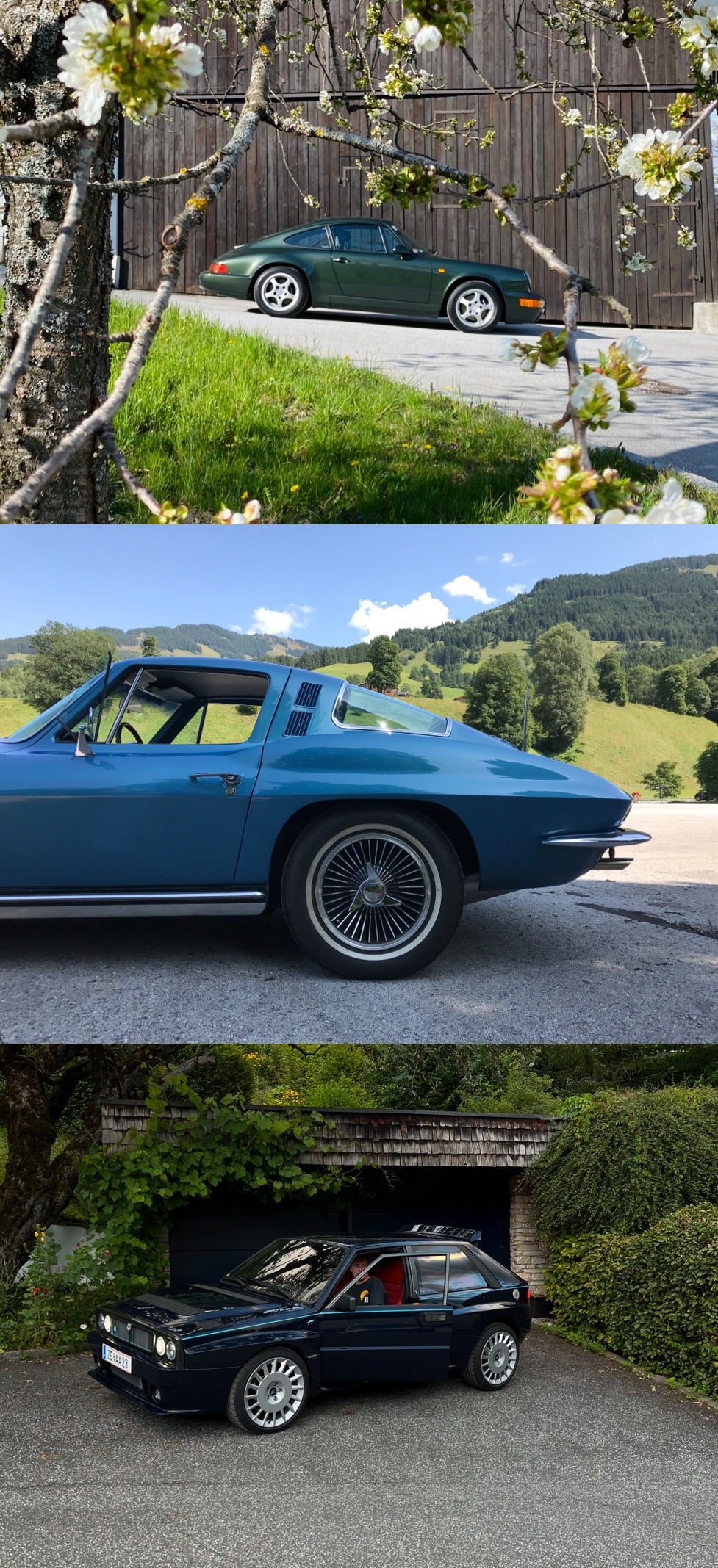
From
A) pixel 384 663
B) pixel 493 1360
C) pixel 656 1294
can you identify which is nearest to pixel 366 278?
pixel 384 663

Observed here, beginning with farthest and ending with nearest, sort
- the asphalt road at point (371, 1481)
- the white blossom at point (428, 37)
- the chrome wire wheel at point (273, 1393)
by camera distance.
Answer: the chrome wire wheel at point (273, 1393) → the asphalt road at point (371, 1481) → the white blossom at point (428, 37)

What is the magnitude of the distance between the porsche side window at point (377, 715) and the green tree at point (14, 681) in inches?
29.8

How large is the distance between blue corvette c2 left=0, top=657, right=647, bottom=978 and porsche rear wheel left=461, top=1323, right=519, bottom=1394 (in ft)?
16.1

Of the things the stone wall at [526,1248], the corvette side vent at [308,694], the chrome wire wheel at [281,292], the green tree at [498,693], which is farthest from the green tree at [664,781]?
the stone wall at [526,1248]

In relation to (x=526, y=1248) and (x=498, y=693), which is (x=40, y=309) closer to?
(x=498, y=693)

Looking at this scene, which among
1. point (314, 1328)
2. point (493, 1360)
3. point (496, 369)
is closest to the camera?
point (496, 369)

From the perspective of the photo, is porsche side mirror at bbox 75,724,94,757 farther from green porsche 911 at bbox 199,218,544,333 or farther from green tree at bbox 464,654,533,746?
green porsche 911 at bbox 199,218,544,333

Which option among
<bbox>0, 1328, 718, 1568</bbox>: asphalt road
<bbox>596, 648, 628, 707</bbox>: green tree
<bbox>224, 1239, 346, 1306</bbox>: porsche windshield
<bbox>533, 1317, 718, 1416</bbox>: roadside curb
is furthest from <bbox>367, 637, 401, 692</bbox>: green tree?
<bbox>533, 1317, 718, 1416</bbox>: roadside curb

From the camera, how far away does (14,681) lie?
8.93ft

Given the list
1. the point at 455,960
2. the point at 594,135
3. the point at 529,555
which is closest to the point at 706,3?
the point at 594,135

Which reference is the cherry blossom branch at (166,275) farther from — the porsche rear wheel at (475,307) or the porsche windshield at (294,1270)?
the porsche windshield at (294,1270)

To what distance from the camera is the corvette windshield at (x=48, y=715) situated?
9.02ft

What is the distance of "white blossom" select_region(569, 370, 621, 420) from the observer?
5.17 ft

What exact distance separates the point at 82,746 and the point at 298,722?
53 centimetres
